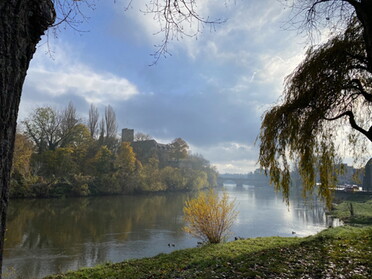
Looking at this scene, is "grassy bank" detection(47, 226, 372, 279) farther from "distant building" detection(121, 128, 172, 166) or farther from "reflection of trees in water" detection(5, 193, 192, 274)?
"distant building" detection(121, 128, 172, 166)

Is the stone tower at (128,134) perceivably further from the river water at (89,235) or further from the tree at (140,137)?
the river water at (89,235)

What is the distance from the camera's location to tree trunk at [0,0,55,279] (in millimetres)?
1497

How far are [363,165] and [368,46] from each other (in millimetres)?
5050

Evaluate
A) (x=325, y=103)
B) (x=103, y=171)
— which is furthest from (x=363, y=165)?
(x=103, y=171)

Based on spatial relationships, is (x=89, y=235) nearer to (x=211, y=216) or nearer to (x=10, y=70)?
(x=211, y=216)

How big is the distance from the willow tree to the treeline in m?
27.1

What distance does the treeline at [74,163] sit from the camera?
1174 inches

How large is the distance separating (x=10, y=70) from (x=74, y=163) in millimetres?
37065

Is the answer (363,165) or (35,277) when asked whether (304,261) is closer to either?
(363,165)

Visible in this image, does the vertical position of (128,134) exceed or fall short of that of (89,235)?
it exceeds it

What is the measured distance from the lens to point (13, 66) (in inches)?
61.2

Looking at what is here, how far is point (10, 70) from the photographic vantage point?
154 cm

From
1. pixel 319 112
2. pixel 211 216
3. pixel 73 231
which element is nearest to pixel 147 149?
pixel 73 231

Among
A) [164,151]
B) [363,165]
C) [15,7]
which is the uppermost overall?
[164,151]
